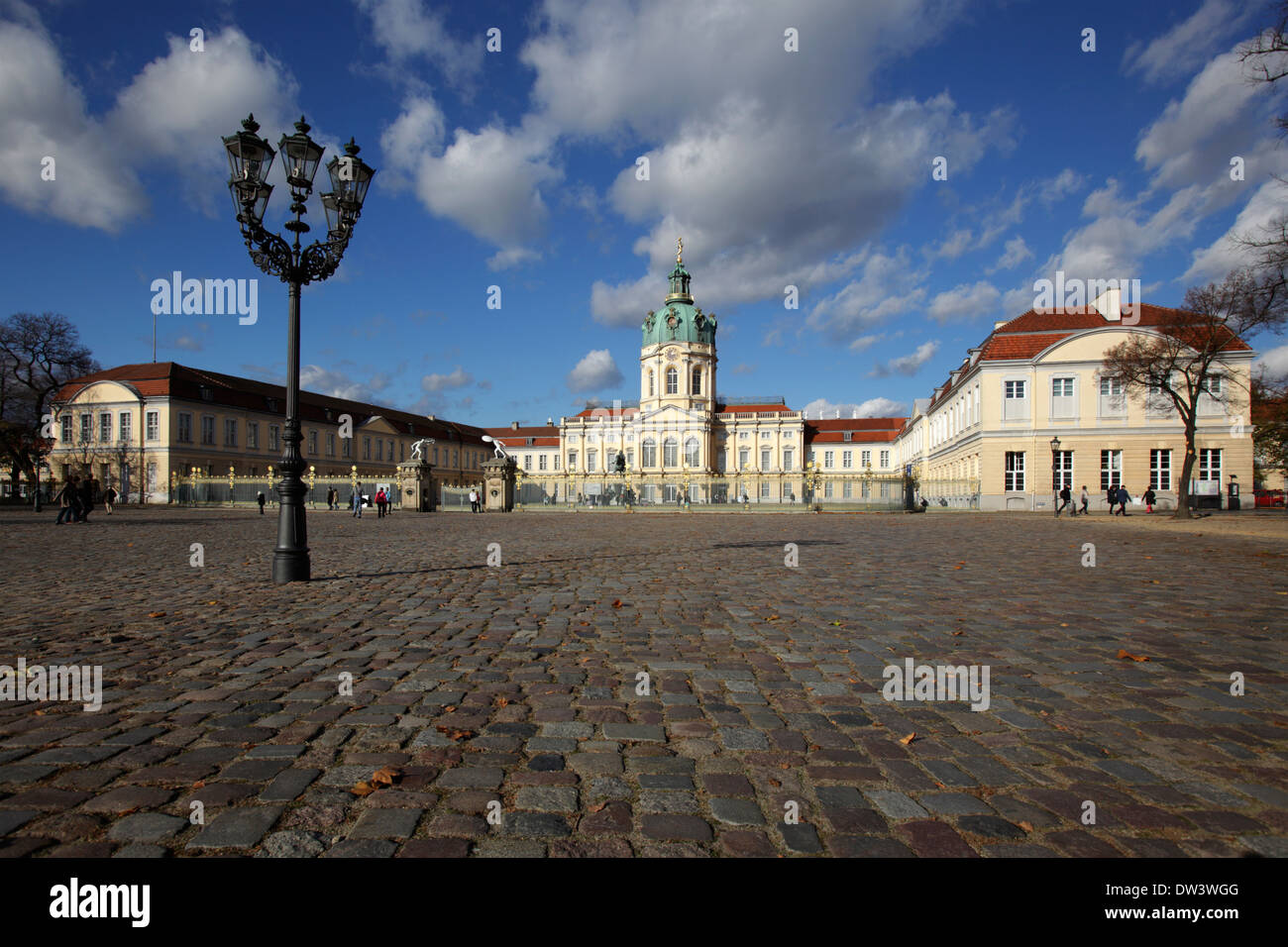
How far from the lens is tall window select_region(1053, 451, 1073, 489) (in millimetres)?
39562

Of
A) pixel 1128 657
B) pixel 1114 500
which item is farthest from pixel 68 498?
pixel 1114 500

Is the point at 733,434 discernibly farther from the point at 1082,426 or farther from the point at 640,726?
the point at 640,726

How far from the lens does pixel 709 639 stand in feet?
18.3

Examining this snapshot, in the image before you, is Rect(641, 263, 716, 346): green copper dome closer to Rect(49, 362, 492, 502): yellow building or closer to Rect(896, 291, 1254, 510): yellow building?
Rect(49, 362, 492, 502): yellow building

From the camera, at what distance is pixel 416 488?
120 feet

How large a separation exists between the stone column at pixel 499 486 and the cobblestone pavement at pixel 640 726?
3023cm

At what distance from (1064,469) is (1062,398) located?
13.6 ft

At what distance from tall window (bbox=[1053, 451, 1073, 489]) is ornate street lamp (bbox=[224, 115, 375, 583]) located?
4131 centimetres

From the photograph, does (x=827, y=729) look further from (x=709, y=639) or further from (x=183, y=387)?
(x=183, y=387)

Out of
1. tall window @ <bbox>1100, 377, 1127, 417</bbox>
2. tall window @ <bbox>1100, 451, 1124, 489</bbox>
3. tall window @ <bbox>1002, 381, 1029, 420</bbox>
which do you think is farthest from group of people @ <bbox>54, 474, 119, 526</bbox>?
tall window @ <bbox>1100, 451, 1124, 489</bbox>

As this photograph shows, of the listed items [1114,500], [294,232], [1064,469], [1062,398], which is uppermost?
[1062,398]

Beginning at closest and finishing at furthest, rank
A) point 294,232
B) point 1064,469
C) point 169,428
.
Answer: point 294,232 → point 1064,469 → point 169,428

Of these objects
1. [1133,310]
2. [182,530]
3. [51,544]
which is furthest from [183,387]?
[1133,310]
